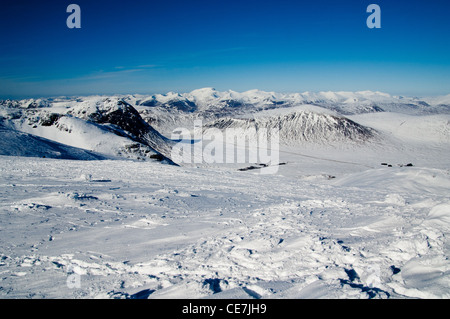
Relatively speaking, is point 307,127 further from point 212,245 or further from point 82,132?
point 212,245

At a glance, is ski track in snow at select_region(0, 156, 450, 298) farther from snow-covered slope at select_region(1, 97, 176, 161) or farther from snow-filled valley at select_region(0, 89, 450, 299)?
snow-covered slope at select_region(1, 97, 176, 161)

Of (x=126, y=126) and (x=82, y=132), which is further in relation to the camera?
(x=126, y=126)


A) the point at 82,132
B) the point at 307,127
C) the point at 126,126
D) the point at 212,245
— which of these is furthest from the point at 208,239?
the point at 307,127

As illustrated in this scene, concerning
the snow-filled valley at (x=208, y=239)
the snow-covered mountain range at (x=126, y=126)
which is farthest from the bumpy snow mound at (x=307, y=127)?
the snow-filled valley at (x=208, y=239)

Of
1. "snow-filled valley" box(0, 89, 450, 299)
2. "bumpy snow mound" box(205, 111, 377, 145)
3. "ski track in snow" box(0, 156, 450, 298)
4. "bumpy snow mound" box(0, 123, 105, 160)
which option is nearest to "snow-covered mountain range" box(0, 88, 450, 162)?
"bumpy snow mound" box(205, 111, 377, 145)
